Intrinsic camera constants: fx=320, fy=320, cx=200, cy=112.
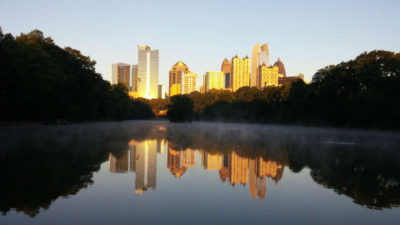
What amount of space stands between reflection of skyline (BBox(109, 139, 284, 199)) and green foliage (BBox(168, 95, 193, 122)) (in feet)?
251

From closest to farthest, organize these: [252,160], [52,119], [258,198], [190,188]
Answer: [258,198] → [190,188] → [252,160] → [52,119]

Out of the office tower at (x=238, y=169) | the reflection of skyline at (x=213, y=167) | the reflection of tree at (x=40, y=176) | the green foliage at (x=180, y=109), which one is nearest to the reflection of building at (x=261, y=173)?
A: the reflection of skyline at (x=213, y=167)

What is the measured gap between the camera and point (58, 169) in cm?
1150

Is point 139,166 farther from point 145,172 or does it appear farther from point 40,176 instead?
point 40,176

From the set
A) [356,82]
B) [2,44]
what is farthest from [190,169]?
[356,82]

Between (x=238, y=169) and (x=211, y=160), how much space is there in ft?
8.63

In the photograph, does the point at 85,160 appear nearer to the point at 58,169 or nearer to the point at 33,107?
the point at 58,169


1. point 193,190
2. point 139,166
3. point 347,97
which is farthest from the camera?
point 347,97

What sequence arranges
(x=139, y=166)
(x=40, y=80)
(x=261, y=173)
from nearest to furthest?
(x=261, y=173)
(x=139, y=166)
(x=40, y=80)

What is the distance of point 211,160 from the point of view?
→ 1502 centimetres

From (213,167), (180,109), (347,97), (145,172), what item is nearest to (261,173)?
(213,167)

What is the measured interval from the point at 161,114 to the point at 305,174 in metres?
182

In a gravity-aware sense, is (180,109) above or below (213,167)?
above

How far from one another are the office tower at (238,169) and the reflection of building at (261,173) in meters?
0.22
